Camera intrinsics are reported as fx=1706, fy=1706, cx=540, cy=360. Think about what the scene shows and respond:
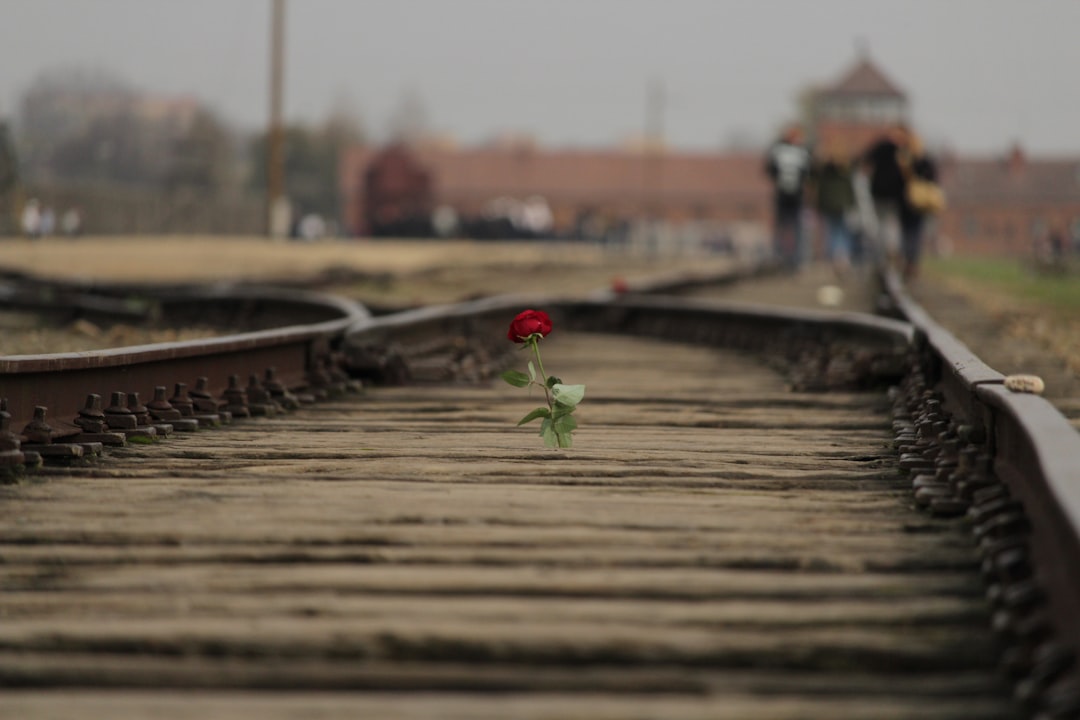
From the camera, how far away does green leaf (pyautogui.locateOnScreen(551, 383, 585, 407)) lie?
594 centimetres

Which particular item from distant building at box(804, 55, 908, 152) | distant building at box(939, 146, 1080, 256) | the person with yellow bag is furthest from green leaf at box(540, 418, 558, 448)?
distant building at box(939, 146, 1080, 256)

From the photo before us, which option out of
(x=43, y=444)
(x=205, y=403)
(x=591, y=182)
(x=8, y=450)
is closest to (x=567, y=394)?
(x=205, y=403)

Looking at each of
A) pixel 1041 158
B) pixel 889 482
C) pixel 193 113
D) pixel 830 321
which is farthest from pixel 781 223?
pixel 1041 158

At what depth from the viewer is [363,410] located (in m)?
7.69

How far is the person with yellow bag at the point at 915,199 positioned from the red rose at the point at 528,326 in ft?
53.2

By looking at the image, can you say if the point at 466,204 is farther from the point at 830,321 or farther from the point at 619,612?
the point at 619,612

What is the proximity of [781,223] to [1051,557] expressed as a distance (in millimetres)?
24363

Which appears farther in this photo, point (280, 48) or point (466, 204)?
point (466, 204)

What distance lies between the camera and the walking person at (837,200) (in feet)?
93.0

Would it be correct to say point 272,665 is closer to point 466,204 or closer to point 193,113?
point 466,204

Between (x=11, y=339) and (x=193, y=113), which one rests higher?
(x=193, y=113)

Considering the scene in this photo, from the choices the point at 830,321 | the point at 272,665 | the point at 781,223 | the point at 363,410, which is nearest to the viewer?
the point at 272,665

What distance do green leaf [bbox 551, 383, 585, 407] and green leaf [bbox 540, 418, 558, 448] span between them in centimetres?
8

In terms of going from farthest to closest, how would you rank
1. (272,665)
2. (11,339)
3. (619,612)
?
1. (11,339)
2. (619,612)
3. (272,665)
